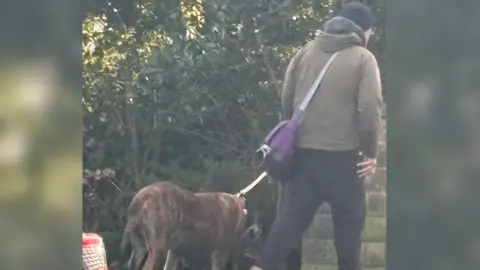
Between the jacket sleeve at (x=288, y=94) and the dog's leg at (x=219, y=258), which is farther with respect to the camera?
the dog's leg at (x=219, y=258)

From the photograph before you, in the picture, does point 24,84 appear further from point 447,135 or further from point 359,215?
point 359,215

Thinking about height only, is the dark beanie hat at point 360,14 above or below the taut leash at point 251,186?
above

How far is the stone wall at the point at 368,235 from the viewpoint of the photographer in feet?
9.43

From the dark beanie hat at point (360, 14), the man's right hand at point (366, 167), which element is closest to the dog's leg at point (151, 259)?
the man's right hand at point (366, 167)

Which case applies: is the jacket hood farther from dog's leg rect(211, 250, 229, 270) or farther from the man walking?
dog's leg rect(211, 250, 229, 270)

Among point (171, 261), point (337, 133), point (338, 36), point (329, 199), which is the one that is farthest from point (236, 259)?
point (338, 36)

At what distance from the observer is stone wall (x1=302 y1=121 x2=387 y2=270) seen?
2875 millimetres

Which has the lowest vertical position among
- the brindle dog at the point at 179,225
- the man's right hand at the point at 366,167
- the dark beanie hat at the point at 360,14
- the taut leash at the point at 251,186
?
the brindle dog at the point at 179,225

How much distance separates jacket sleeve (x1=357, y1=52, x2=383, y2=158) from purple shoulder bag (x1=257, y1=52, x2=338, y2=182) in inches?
5.8

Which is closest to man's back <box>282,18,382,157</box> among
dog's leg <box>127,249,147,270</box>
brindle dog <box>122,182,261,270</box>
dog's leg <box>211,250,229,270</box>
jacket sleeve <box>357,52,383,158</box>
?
jacket sleeve <box>357,52,383,158</box>

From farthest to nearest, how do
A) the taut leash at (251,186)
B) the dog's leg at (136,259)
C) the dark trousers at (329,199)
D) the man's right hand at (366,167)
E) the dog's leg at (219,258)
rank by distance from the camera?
the dog's leg at (219,258) → the dog's leg at (136,259) → the taut leash at (251,186) → the dark trousers at (329,199) → the man's right hand at (366,167)

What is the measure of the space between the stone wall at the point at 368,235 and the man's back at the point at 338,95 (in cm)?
14

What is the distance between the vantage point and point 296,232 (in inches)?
125

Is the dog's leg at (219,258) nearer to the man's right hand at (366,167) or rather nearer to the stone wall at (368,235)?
the stone wall at (368,235)
